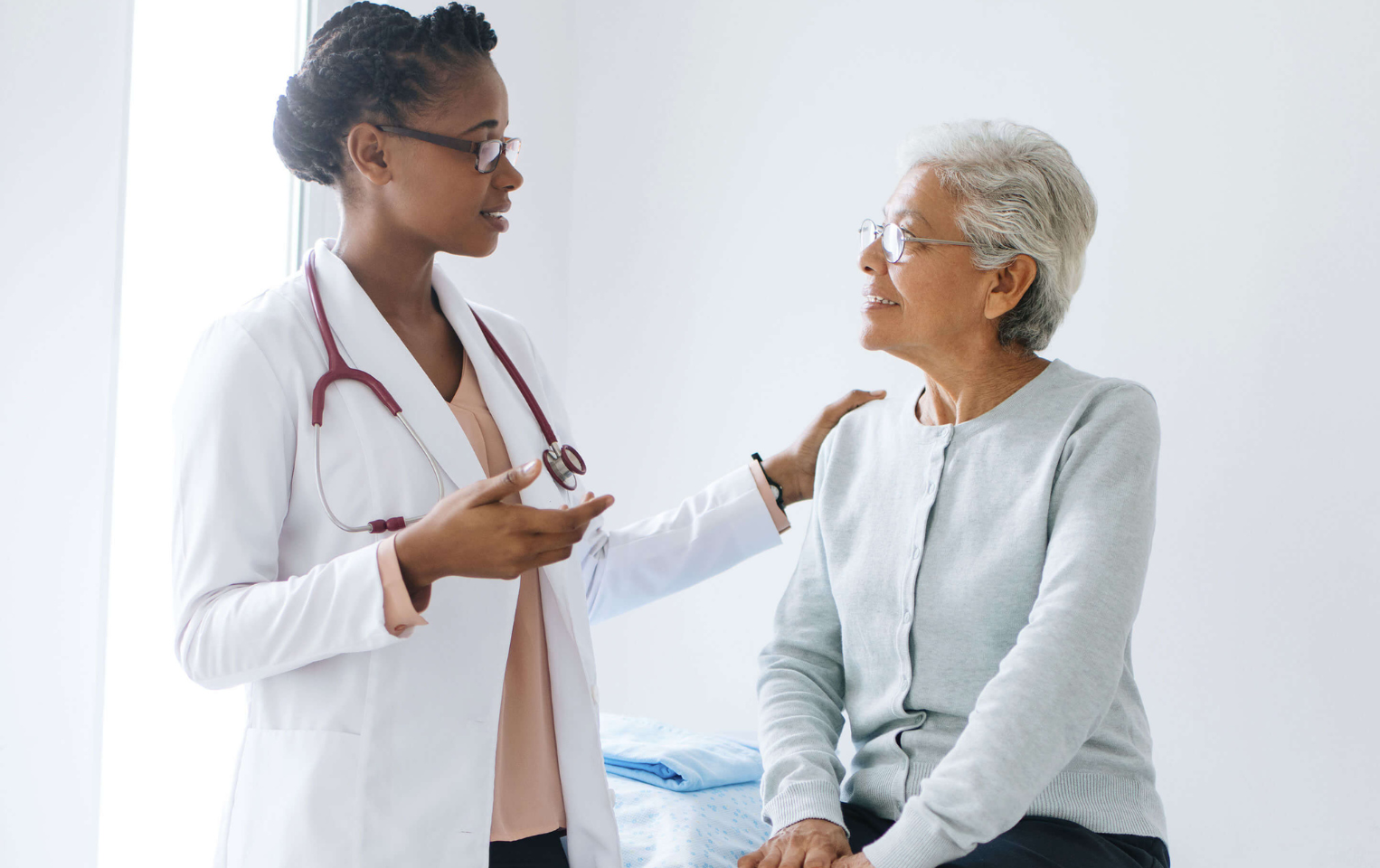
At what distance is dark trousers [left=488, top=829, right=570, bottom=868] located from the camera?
139 cm

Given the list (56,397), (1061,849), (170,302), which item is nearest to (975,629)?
(1061,849)

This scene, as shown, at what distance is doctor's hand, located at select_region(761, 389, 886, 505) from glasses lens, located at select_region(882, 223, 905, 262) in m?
0.28

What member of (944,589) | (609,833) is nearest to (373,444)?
(609,833)

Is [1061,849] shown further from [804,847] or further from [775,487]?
[775,487]

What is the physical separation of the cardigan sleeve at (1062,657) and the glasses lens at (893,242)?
0.36 metres

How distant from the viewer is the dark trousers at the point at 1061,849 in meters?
1.27

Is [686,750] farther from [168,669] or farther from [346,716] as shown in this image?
[168,669]

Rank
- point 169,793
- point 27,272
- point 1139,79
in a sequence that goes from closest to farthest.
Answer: point 27,272 → point 1139,79 → point 169,793

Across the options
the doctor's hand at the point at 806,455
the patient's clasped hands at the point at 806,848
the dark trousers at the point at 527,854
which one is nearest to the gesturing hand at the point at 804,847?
the patient's clasped hands at the point at 806,848

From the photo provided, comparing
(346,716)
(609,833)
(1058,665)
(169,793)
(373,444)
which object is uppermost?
(373,444)

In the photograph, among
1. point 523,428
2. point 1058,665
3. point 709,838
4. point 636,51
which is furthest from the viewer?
point 636,51

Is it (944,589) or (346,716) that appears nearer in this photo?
(346,716)

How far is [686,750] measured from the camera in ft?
6.56

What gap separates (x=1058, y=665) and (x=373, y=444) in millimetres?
864
